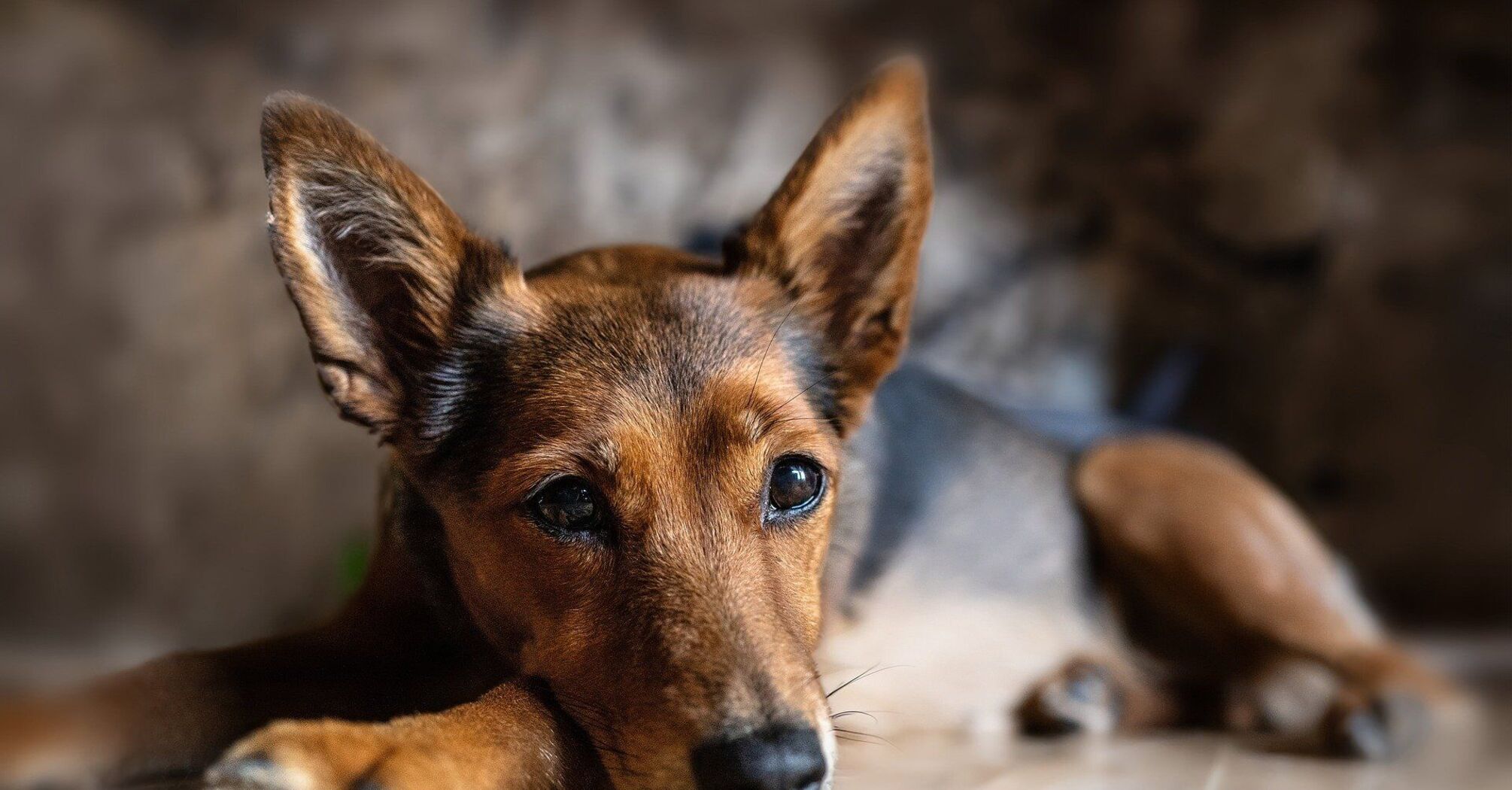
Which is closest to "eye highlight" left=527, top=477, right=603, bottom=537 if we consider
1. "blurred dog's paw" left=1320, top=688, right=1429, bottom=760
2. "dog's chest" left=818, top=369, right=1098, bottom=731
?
"dog's chest" left=818, top=369, right=1098, bottom=731

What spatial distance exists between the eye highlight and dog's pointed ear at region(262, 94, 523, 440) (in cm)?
35

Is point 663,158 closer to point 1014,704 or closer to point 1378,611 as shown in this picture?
point 1014,704

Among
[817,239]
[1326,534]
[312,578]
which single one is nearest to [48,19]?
[312,578]

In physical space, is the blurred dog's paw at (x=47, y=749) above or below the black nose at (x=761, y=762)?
below

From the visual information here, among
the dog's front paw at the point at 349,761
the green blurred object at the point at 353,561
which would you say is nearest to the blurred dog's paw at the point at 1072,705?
the dog's front paw at the point at 349,761

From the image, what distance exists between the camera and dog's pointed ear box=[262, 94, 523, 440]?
1789 millimetres

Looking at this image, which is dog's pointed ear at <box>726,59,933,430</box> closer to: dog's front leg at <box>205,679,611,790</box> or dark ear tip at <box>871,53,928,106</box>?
dark ear tip at <box>871,53,928,106</box>

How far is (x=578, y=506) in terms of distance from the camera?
5.95ft

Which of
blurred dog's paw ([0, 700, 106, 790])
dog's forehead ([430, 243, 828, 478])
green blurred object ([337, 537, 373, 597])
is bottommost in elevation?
green blurred object ([337, 537, 373, 597])

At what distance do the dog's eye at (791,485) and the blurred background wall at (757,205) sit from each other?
193cm

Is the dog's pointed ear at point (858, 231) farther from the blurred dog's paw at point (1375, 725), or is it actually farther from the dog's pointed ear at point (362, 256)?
the blurred dog's paw at point (1375, 725)

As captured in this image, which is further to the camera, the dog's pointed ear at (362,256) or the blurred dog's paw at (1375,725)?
the blurred dog's paw at (1375,725)

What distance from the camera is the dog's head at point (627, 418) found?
165 cm

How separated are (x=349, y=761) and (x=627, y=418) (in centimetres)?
64
